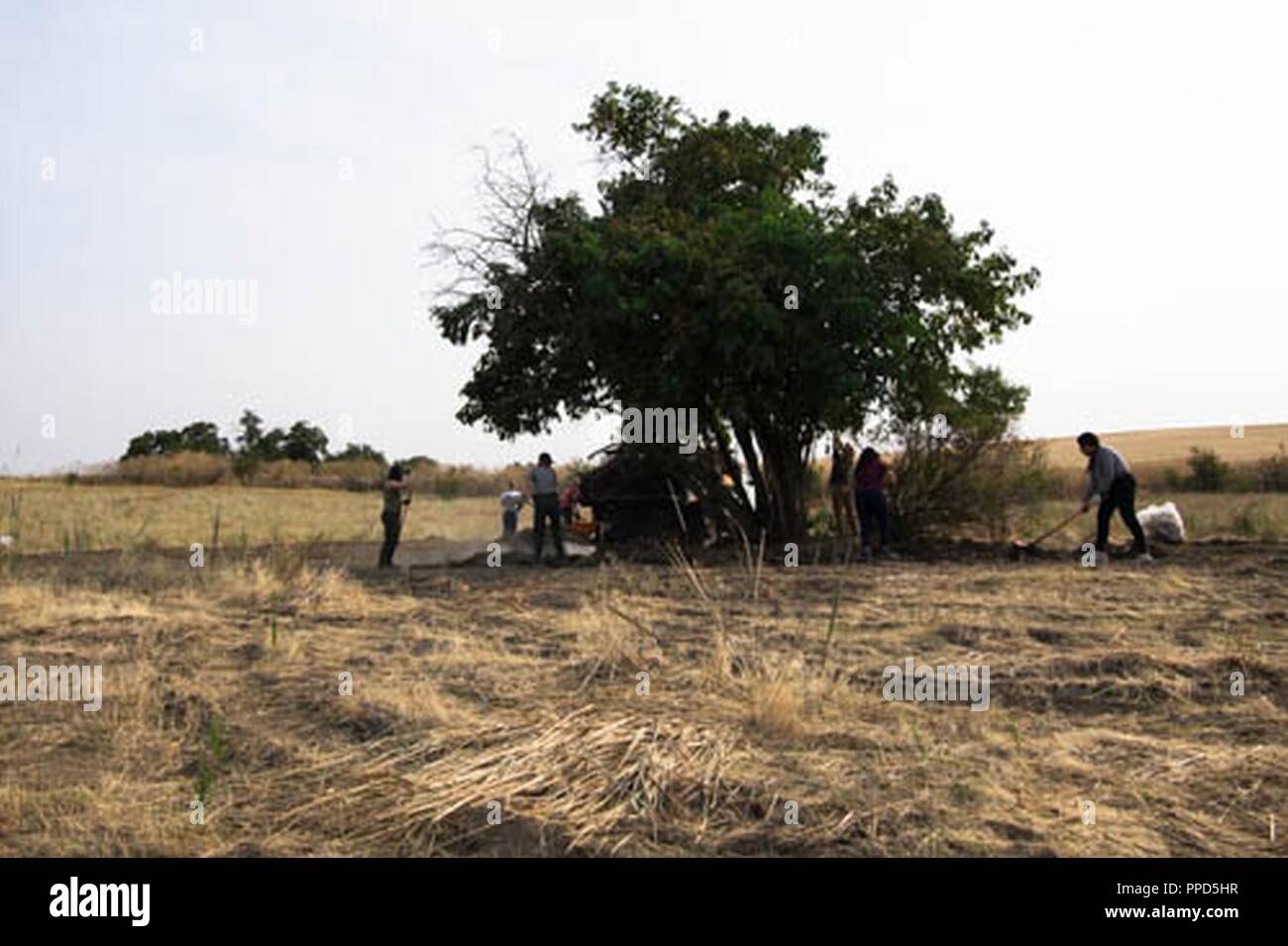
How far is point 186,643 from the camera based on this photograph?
10289mm

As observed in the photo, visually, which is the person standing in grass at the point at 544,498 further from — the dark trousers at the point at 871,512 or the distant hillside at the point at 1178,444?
the distant hillside at the point at 1178,444

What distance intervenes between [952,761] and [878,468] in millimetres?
12182

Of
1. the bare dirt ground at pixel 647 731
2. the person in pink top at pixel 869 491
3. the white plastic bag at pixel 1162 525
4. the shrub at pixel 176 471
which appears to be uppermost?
the shrub at pixel 176 471

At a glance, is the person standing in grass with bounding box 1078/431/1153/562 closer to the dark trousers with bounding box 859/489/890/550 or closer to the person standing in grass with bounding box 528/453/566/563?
the dark trousers with bounding box 859/489/890/550

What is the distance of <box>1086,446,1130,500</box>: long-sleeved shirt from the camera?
1656cm

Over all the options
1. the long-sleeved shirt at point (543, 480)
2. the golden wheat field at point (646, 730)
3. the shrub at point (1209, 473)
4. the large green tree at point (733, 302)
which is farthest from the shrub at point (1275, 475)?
the golden wheat field at point (646, 730)

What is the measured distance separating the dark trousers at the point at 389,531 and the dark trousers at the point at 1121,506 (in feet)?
31.5

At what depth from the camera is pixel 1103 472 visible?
54.5 feet

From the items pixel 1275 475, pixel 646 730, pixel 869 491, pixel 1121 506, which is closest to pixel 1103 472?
pixel 1121 506

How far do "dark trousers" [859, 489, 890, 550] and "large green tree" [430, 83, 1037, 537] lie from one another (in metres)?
1.48

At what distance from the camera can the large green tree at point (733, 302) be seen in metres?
18.4

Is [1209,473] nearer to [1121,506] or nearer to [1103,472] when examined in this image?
[1121,506]
